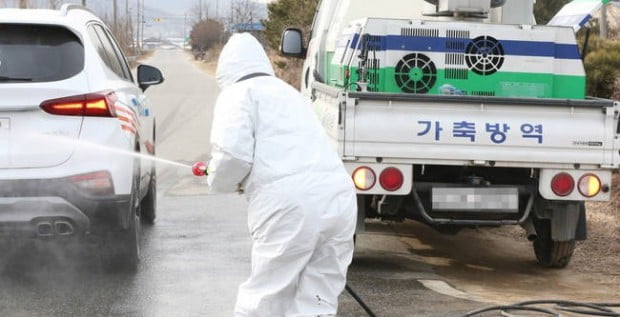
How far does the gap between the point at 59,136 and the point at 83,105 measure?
0.25 m

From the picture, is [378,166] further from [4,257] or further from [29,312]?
[4,257]

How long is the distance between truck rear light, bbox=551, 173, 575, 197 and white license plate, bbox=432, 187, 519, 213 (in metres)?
0.28

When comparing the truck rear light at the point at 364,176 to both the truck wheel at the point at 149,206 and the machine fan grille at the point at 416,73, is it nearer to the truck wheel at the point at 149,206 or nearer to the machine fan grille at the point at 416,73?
the machine fan grille at the point at 416,73

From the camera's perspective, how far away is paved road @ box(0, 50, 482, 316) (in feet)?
21.1

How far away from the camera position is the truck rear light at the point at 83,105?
255 inches

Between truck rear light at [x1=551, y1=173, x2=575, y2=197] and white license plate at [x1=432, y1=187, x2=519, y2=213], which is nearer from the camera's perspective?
truck rear light at [x1=551, y1=173, x2=575, y2=197]

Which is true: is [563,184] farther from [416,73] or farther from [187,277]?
[187,277]

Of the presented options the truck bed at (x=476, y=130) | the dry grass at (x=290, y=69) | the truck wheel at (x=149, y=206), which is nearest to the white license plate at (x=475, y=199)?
the truck bed at (x=476, y=130)

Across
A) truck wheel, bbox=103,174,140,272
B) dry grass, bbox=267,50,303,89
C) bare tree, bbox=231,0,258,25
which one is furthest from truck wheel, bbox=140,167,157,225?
bare tree, bbox=231,0,258,25

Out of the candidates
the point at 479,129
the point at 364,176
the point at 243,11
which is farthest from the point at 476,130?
the point at 243,11

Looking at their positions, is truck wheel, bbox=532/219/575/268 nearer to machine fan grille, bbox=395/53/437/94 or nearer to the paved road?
the paved road

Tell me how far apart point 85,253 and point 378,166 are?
102 inches

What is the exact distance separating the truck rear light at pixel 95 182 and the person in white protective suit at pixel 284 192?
2295mm

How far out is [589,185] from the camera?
7117 millimetres
